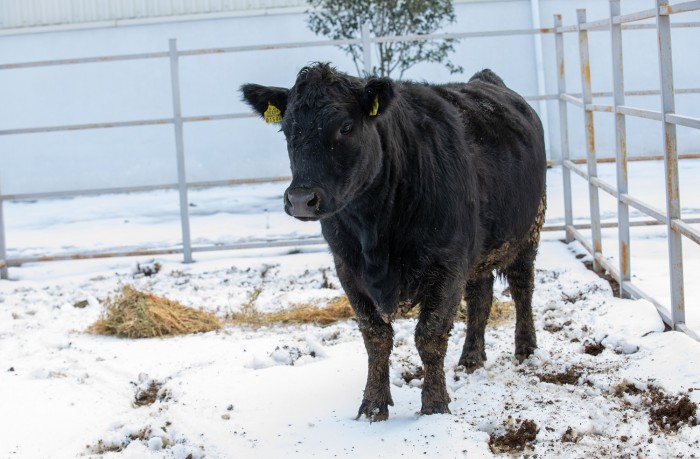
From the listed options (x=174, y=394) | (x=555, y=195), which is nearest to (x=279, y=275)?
(x=174, y=394)

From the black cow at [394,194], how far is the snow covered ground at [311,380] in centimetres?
38

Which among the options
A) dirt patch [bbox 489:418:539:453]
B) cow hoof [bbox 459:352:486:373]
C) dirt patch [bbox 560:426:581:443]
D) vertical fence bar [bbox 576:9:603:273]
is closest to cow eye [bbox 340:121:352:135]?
dirt patch [bbox 489:418:539:453]

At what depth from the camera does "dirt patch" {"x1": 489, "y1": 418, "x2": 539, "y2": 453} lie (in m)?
3.88

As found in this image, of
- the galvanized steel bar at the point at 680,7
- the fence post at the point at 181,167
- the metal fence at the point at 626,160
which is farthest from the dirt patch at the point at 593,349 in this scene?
the fence post at the point at 181,167

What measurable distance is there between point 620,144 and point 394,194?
2.72 meters

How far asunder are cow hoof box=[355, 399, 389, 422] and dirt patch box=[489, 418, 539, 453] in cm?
58

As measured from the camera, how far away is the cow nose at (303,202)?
381cm

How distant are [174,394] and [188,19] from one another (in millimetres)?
11990

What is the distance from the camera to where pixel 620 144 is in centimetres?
641

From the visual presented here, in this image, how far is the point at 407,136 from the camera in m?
4.46

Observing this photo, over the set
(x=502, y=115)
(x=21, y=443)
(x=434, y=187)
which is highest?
(x=502, y=115)

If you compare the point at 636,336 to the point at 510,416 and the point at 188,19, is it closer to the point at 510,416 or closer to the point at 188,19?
the point at 510,416

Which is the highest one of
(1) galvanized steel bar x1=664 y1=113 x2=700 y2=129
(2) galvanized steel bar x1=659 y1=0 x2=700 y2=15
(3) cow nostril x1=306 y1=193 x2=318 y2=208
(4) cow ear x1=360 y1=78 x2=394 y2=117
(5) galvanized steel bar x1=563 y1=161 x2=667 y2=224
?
(2) galvanized steel bar x1=659 y1=0 x2=700 y2=15

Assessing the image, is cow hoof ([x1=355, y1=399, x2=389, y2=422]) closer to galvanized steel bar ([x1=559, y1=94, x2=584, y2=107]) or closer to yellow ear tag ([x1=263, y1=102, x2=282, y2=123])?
yellow ear tag ([x1=263, y1=102, x2=282, y2=123])
